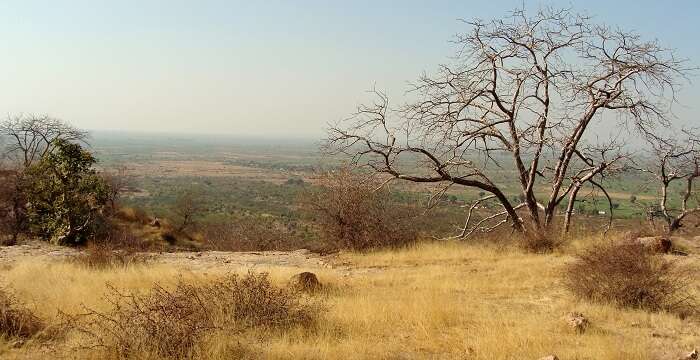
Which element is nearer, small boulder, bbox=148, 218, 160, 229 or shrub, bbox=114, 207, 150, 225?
shrub, bbox=114, 207, 150, 225

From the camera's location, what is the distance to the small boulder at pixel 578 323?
6340 millimetres

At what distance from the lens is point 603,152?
14.6 meters

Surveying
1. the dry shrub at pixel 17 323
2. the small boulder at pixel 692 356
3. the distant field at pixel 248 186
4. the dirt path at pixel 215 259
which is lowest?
the distant field at pixel 248 186

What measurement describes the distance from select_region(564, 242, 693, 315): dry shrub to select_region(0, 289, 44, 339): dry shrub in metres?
7.49

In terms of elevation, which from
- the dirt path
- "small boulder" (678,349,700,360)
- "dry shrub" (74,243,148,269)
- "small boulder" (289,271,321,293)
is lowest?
the dirt path

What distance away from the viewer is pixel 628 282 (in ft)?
24.8

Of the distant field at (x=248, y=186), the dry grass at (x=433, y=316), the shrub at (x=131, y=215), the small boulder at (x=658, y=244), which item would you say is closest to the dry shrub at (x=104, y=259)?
the dry grass at (x=433, y=316)

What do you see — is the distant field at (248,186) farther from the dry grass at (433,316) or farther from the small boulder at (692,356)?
the small boulder at (692,356)

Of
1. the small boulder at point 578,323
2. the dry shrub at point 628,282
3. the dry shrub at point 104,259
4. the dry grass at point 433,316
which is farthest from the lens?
the dry shrub at point 104,259

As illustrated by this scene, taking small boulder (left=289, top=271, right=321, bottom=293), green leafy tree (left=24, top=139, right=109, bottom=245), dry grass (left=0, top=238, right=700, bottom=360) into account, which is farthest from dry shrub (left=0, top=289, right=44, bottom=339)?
green leafy tree (left=24, top=139, right=109, bottom=245)

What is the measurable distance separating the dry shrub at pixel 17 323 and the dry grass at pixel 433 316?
1.39 ft

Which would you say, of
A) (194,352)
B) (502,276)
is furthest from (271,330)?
(502,276)

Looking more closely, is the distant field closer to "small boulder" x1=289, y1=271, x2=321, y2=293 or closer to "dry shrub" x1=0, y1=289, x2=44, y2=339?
"small boulder" x1=289, y1=271, x2=321, y2=293

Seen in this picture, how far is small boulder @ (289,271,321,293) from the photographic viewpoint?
877 cm
